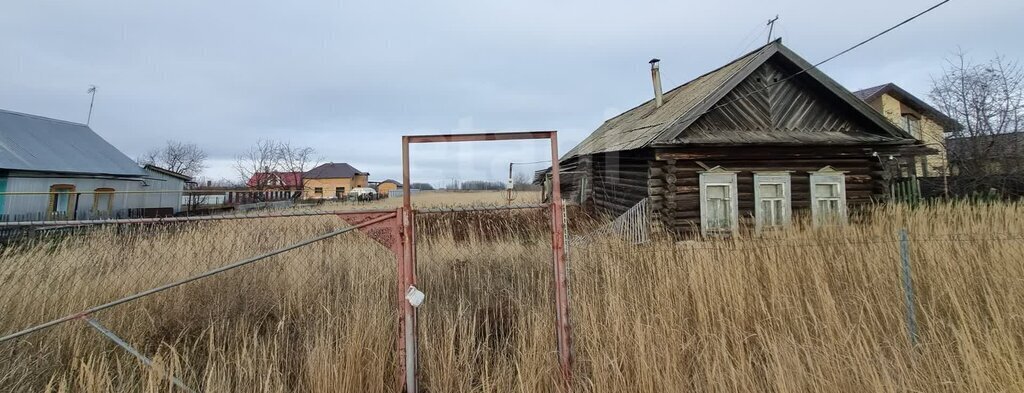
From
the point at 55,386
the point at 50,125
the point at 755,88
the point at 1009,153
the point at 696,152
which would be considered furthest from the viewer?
the point at 50,125

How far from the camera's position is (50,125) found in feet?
58.6

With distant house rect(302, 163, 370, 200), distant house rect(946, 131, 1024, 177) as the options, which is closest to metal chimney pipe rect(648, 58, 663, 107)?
distant house rect(946, 131, 1024, 177)

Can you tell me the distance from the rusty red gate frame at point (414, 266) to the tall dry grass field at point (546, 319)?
0.61 feet

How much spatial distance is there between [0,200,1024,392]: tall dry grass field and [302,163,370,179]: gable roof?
5555 centimetres

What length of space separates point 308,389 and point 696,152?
9.77 meters

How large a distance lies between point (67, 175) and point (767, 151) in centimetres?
2620

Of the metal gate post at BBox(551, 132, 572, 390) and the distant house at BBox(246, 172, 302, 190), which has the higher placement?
the distant house at BBox(246, 172, 302, 190)

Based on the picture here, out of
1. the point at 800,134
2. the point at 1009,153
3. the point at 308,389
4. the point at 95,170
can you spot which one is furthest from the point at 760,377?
the point at 95,170

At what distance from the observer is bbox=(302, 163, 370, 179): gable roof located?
181ft

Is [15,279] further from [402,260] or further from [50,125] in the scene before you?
[50,125]

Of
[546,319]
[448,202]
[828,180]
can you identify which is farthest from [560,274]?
[448,202]

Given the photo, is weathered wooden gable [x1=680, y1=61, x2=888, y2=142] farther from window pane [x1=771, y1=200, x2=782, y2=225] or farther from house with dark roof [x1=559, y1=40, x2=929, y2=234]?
window pane [x1=771, y1=200, x2=782, y2=225]

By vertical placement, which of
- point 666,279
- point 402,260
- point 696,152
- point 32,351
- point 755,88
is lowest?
point 32,351

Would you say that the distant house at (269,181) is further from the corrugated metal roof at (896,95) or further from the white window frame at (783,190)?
the corrugated metal roof at (896,95)
